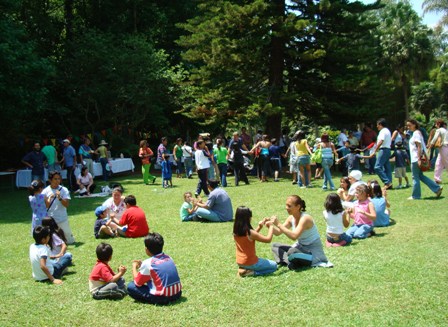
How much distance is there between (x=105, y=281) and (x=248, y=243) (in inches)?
74.4

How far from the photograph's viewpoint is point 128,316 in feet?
17.2

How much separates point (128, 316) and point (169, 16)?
88.5ft

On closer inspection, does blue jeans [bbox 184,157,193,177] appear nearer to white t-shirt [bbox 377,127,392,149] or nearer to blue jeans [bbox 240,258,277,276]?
white t-shirt [bbox 377,127,392,149]

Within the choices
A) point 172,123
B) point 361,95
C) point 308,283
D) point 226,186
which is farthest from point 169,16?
point 308,283

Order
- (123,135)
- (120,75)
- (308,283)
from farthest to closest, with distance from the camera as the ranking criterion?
(123,135) → (120,75) → (308,283)

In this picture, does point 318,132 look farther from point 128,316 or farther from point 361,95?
point 128,316

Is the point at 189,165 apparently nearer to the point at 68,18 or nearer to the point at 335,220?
the point at 335,220

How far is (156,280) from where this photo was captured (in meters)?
5.59

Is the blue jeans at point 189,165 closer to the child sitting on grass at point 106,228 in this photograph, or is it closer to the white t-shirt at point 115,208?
the white t-shirt at point 115,208

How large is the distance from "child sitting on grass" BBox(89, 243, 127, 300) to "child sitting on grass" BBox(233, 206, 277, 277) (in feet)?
5.05

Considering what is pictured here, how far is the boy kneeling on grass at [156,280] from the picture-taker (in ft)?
18.2

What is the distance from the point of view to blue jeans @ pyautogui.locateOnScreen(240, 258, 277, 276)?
6344 mm

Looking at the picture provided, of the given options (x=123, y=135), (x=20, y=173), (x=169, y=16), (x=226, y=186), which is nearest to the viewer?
(x=226, y=186)

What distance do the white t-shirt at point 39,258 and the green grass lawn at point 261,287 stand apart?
0.16 metres
